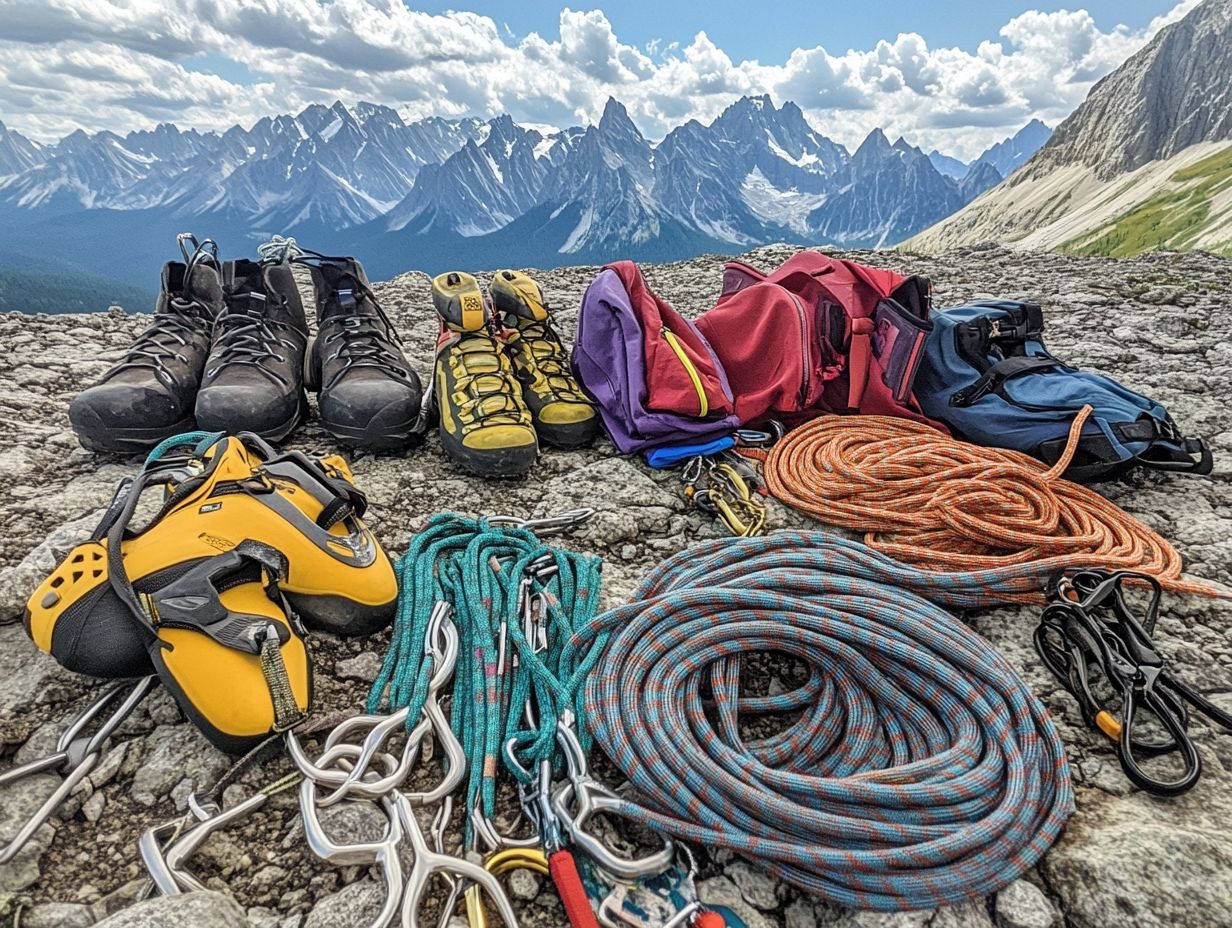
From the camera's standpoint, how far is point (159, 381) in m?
3.61

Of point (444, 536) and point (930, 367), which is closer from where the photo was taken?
point (444, 536)

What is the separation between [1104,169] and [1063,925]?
457 ft

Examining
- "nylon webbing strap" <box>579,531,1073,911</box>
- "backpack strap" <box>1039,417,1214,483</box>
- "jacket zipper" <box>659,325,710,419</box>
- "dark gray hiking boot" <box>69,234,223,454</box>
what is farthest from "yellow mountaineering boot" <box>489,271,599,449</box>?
"backpack strap" <box>1039,417,1214,483</box>

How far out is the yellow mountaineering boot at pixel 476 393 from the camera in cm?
358

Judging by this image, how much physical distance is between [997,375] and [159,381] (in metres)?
4.99

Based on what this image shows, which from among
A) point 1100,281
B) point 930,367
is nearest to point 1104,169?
point 1100,281

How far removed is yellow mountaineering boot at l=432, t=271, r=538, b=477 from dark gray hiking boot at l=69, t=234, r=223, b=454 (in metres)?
1.45

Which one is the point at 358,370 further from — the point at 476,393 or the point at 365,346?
the point at 476,393

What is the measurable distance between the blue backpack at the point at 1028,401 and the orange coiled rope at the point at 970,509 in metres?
0.13

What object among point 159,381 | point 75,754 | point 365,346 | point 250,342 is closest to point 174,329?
point 250,342

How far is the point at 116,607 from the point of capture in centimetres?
197

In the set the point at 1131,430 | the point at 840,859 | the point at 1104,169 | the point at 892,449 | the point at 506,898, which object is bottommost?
the point at 506,898

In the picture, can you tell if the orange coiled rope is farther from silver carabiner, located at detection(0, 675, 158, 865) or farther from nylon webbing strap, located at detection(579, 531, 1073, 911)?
silver carabiner, located at detection(0, 675, 158, 865)

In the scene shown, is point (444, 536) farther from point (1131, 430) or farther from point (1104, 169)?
point (1104, 169)
